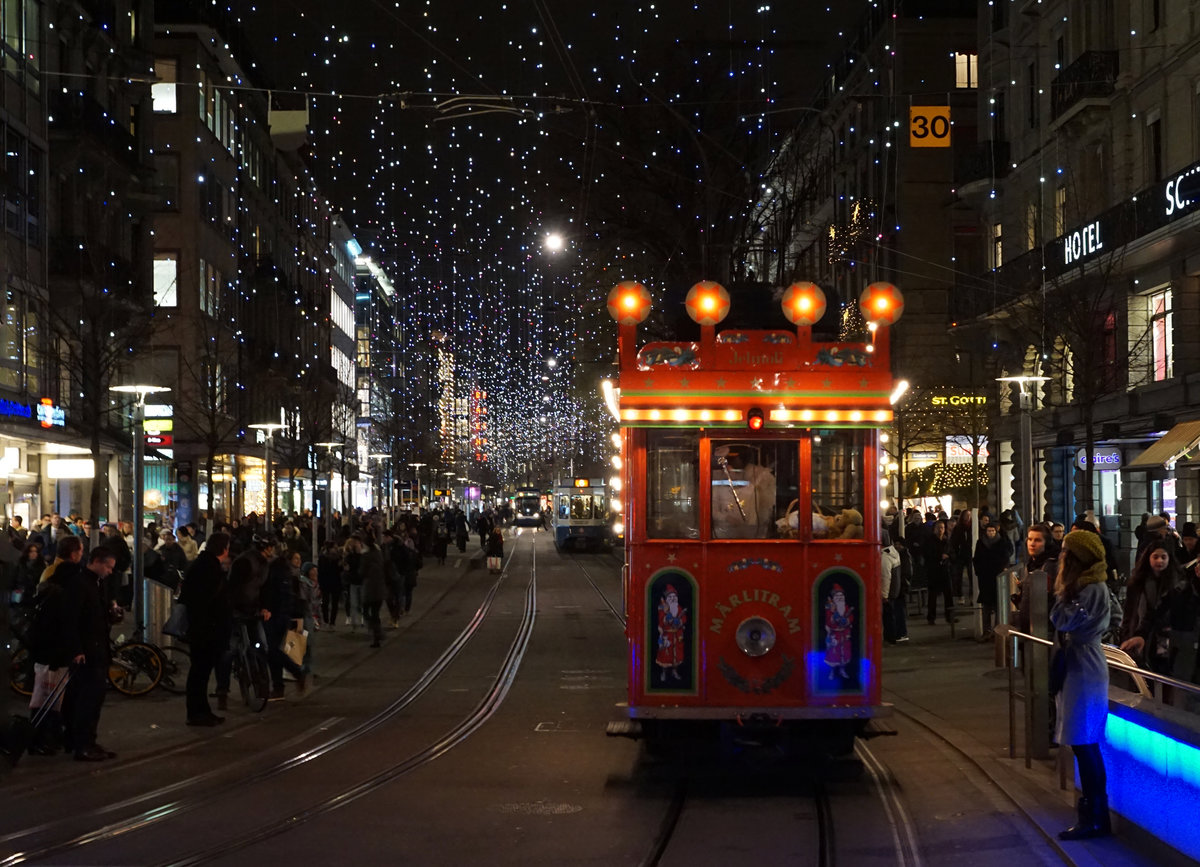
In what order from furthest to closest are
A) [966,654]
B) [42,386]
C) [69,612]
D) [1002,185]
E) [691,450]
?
[1002,185], [42,386], [966,654], [69,612], [691,450]

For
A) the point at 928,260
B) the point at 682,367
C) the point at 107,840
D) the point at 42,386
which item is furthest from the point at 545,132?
the point at 107,840

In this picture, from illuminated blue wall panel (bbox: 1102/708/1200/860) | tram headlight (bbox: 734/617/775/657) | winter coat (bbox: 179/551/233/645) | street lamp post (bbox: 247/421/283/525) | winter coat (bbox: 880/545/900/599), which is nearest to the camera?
illuminated blue wall panel (bbox: 1102/708/1200/860)

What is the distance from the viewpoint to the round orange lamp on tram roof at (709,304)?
11688 millimetres

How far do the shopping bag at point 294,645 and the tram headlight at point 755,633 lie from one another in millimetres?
7342

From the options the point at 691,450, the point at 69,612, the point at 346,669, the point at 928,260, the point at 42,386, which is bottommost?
the point at 346,669

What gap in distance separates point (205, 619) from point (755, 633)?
6145 mm

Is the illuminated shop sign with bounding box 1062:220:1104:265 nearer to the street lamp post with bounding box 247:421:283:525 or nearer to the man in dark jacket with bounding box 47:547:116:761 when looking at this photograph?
the street lamp post with bounding box 247:421:283:525

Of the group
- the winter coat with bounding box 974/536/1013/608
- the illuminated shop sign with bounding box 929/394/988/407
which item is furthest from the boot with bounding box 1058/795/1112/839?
the illuminated shop sign with bounding box 929/394/988/407

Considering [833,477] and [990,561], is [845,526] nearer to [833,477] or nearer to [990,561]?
[833,477]

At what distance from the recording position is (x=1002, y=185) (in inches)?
1656

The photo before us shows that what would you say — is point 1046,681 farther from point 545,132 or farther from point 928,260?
Answer: point 928,260

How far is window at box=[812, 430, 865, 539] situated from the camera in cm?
1165

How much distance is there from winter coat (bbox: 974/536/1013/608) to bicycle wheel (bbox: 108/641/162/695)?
10.9 meters

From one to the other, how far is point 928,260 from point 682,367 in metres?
39.8
